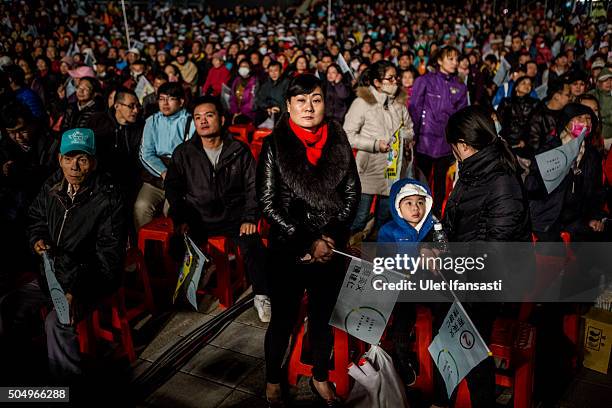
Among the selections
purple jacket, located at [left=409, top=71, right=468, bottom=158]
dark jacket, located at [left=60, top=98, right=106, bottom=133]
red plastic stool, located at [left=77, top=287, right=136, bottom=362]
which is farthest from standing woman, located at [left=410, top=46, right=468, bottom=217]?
dark jacket, located at [left=60, top=98, right=106, bottom=133]

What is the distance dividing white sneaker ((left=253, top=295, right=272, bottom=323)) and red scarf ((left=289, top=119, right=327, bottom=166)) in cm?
168

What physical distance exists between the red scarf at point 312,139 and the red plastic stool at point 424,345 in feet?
4.11

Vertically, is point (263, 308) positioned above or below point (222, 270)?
below

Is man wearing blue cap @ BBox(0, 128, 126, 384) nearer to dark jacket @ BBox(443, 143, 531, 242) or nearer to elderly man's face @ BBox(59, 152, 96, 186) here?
elderly man's face @ BBox(59, 152, 96, 186)

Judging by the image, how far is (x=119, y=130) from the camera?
5.37 meters

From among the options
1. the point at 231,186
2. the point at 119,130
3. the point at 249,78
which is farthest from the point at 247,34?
the point at 231,186

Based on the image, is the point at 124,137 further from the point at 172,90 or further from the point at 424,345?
the point at 424,345

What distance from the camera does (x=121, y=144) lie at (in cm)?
534

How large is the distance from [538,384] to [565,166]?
1703 mm

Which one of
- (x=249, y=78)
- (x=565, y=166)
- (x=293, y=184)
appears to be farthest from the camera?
(x=249, y=78)

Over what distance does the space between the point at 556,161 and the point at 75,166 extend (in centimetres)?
368

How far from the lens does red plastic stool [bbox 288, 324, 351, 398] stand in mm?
3185

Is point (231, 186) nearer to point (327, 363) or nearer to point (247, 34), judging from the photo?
point (327, 363)

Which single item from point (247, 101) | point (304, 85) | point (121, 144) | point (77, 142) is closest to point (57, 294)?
point (77, 142)
